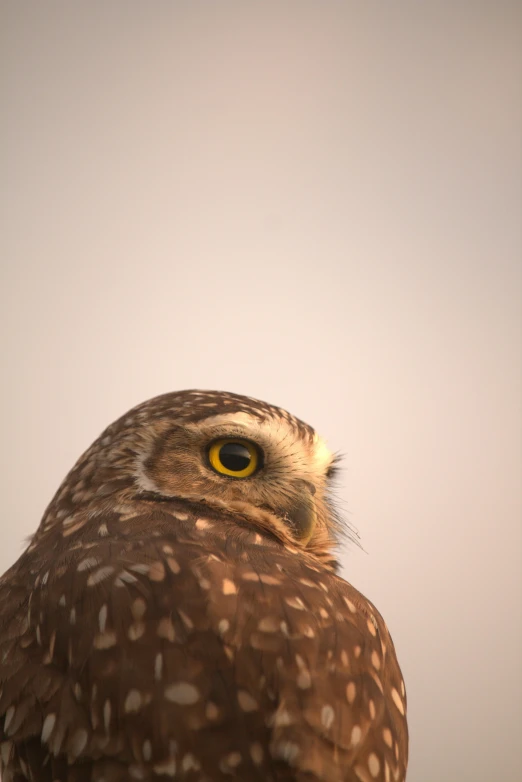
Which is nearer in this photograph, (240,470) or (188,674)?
(188,674)

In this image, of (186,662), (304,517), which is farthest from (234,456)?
(186,662)

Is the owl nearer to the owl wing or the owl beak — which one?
the owl wing

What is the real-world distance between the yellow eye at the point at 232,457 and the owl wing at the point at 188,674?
0.68ft

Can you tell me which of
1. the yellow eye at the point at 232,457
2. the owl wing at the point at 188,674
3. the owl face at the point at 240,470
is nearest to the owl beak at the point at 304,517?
the owl face at the point at 240,470

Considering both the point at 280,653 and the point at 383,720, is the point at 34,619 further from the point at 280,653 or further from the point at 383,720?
the point at 383,720

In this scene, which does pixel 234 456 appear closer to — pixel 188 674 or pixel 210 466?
pixel 210 466

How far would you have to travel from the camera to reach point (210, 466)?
1021mm

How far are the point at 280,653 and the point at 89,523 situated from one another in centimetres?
34

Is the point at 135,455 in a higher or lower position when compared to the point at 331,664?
higher

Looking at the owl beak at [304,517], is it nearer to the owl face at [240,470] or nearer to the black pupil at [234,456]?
the owl face at [240,470]

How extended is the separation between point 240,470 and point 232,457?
0.03 metres

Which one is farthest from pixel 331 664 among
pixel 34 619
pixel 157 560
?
pixel 34 619

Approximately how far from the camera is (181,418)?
3.44ft

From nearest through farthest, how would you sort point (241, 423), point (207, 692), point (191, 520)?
point (207, 692) → point (191, 520) → point (241, 423)
